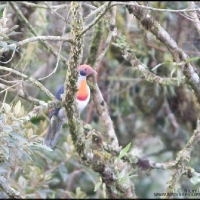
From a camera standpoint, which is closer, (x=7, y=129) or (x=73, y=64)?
(x=73, y=64)

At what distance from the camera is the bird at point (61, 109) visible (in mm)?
3789

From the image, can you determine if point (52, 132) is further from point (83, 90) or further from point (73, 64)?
point (73, 64)

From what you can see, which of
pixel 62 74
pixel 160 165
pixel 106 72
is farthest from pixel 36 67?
pixel 160 165

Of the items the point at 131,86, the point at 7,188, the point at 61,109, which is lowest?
the point at 7,188

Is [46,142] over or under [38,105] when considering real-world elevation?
under

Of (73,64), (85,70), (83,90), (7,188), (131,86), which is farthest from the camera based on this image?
(131,86)

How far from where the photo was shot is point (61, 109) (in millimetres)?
3611

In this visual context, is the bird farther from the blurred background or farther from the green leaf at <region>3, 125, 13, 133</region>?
the green leaf at <region>3, 125, 13, 133</region>

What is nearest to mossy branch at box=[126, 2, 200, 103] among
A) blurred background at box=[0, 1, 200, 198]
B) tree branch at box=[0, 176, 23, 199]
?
tree branch at box=[0, 176, 23, 199]

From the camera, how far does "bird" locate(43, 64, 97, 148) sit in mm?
3789

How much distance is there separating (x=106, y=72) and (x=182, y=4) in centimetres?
108

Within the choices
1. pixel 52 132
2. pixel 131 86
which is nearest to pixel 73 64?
pixel 52 132

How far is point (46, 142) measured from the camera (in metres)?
4.22

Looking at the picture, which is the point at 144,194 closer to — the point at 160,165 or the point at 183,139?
the point at 183,139
